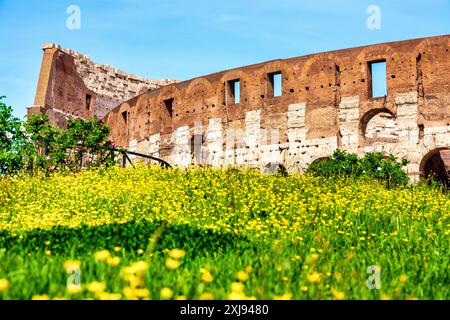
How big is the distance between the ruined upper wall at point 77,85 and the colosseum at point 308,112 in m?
5.29

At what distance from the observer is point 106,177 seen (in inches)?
505

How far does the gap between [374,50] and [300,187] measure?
9960 millimetres

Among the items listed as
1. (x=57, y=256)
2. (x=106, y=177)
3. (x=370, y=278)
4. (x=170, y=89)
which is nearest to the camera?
(x=370, y=278)

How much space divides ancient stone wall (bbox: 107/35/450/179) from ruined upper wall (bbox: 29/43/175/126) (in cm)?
782

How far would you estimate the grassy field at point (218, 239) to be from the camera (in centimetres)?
367

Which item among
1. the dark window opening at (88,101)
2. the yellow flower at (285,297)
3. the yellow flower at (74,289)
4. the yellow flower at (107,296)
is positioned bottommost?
the yellow flower at (285,297)

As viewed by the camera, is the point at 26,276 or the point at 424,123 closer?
the point at 26,276

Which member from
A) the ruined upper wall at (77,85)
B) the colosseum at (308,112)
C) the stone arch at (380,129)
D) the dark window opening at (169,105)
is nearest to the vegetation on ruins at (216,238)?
the colosseum at (308,112)

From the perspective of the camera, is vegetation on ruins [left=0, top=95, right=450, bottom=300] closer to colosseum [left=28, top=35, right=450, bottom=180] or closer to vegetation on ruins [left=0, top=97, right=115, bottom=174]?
vegetation on ruins [left=0, top=97, right=115, bottom=174]

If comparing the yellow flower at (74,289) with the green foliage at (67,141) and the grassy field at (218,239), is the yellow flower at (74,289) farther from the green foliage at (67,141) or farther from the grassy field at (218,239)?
the green foliage at (67,141)
